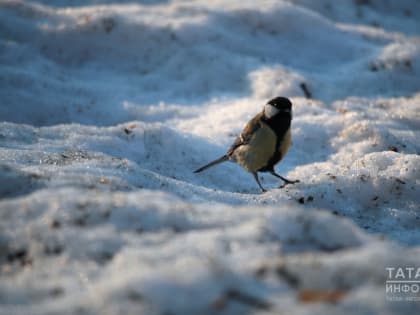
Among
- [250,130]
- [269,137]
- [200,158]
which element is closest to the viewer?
[269,137]

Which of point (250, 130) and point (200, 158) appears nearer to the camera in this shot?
point (250, 130)

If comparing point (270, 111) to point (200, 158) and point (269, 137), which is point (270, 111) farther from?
point (200, 158)

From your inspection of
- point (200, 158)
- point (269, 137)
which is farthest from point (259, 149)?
point (200, 158)

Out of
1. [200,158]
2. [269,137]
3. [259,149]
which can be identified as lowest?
[200,158]

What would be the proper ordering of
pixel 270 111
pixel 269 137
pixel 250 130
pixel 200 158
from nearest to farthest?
pixel 269 137, pixel 270 111, pixel 250 130, pixel 200 158

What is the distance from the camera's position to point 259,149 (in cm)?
552

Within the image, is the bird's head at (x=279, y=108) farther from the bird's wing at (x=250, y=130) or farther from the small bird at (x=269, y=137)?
the bird's wing at (x=250, y=130)

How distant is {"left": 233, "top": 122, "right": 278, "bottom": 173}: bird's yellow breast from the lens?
5.46 metres

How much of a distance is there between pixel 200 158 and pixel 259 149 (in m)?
1.39

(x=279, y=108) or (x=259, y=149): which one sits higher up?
(x=279, y=108)

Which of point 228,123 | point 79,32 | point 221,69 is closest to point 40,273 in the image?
point 228,123

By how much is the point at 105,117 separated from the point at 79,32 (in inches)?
112

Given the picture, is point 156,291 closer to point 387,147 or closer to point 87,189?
point 87,189

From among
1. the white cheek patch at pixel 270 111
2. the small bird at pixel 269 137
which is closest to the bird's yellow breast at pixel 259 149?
the small bird at pixel 269 137
